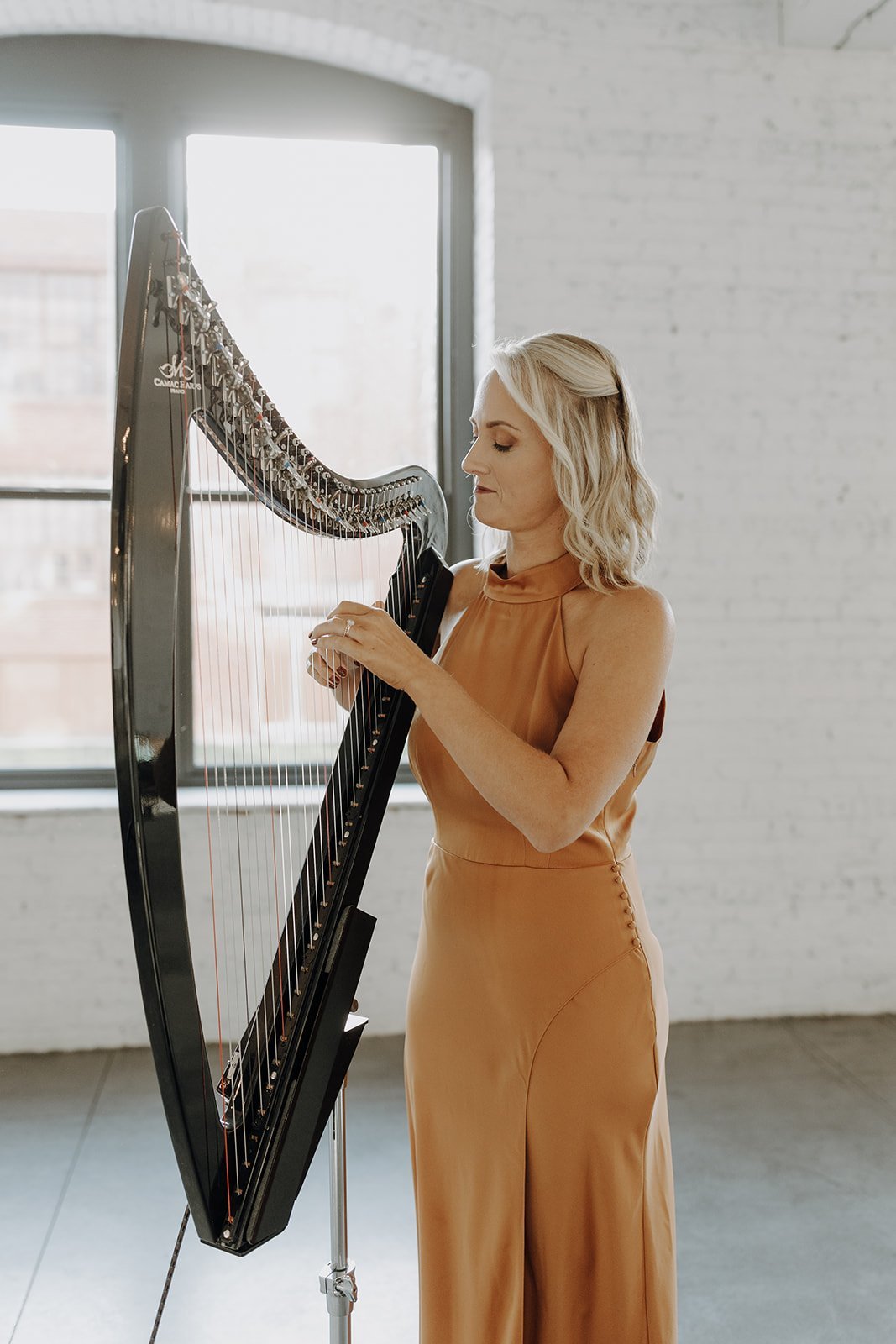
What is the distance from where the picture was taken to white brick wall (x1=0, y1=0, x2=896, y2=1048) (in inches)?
132

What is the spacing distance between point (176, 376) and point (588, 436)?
659 millimetres

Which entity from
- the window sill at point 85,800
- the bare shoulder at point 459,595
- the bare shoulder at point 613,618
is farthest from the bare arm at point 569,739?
the window sill at point 85,800

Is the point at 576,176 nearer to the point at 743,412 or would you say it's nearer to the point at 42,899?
the point at 743,412

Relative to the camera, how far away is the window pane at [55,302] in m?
3.49

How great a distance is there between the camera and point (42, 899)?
3.34 meters

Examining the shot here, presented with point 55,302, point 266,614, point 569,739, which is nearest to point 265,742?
point 266,614

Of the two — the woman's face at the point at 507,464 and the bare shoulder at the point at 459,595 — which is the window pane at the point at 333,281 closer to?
the bare shoulder at the point at 459,595

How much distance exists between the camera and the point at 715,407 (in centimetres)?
349

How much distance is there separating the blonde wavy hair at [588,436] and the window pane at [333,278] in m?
2.26

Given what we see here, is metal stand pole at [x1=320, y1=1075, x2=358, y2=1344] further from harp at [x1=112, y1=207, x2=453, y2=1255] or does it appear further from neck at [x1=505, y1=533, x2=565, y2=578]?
neck at [x1=505, y1=533, x2=565, y2=578]

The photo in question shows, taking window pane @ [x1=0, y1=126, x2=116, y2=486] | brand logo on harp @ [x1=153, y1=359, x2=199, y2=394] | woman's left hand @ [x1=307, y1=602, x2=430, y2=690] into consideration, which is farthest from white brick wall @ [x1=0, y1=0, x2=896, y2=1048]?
brand logo on harp @ [x1=153, y1=359, x2=199, y2=394]

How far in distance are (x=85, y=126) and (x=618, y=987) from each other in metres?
3.24

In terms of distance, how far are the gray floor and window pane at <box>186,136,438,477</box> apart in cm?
197

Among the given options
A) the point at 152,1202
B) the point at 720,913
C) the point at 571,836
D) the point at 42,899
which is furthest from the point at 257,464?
the point at 720,913
